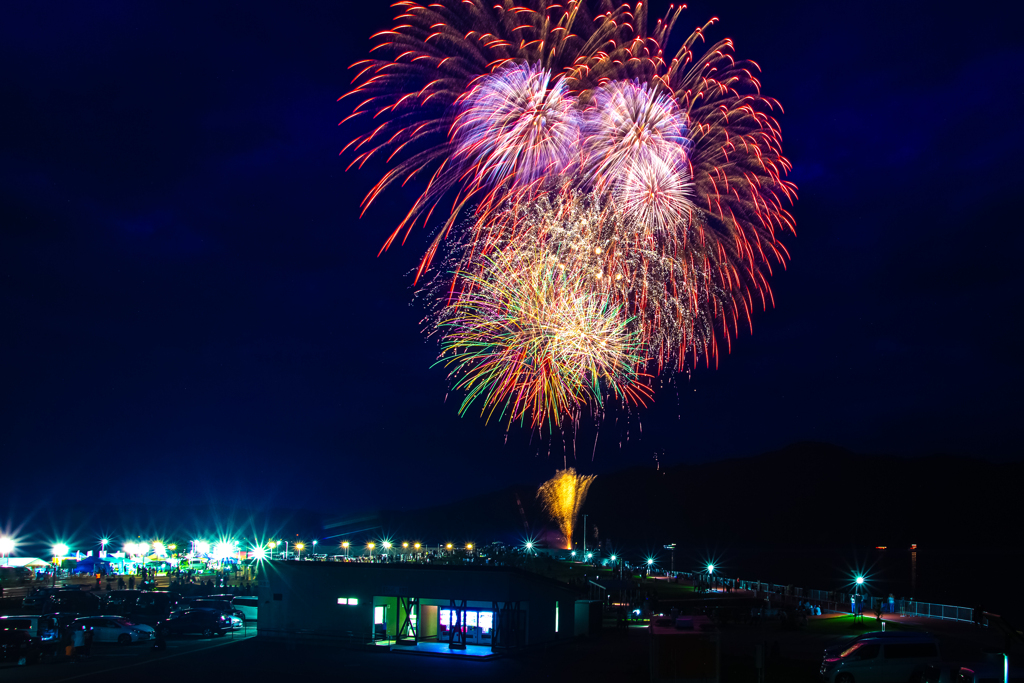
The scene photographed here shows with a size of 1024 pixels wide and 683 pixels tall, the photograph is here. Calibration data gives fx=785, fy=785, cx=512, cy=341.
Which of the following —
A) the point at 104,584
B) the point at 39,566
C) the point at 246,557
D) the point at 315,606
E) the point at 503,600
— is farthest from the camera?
the point at 246,557

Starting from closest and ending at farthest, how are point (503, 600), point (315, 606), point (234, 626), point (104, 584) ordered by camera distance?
point (503, 600)
point (315, 606)
point (234, 626)
point (104, 584)

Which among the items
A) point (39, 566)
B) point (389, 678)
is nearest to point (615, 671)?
point (389, 678)

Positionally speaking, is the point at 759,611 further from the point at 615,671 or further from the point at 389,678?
the point at 389,678

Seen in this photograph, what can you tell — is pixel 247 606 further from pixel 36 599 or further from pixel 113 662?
pixel 113 662

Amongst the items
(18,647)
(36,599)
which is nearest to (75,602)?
(36,599)

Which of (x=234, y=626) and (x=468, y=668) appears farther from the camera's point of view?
(x=234, y=626)

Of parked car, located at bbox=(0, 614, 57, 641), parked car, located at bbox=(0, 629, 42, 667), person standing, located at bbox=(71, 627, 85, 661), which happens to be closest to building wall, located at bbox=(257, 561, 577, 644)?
person standing, located at bbox=(71, 627, 85, 661)

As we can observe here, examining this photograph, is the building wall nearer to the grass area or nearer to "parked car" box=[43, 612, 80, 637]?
"parked car" box=[43, 612, 80, 637]
